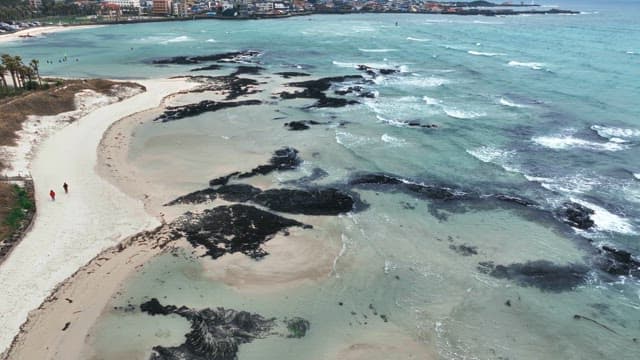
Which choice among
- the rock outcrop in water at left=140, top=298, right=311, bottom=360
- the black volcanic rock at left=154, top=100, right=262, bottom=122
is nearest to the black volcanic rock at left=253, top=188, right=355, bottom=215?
the rock outcrop in water at left=140, top=298, right=311, bottom=360

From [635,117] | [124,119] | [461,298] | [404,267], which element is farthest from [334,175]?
[635,117]

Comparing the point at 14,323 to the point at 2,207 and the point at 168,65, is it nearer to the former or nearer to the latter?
the point at 2,207

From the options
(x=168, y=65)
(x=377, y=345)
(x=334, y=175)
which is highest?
(x=168, y=65)

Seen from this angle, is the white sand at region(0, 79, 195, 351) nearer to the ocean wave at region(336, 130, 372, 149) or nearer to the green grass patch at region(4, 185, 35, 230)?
the green grass patch at region(4, 185, 35, 230)

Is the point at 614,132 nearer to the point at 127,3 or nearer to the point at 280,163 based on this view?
the point at 280,163

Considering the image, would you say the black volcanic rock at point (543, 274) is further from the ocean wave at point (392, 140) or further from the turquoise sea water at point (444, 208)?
the ocean wave at point (392, 140)

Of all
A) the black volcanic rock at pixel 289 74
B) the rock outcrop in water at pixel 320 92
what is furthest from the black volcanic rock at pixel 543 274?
the black volcanic rock at pixel 289 74

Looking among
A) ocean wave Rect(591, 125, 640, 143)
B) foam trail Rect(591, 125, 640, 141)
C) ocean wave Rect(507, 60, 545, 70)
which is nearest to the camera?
ocean wave Rect(591, 125, 640, 143)
